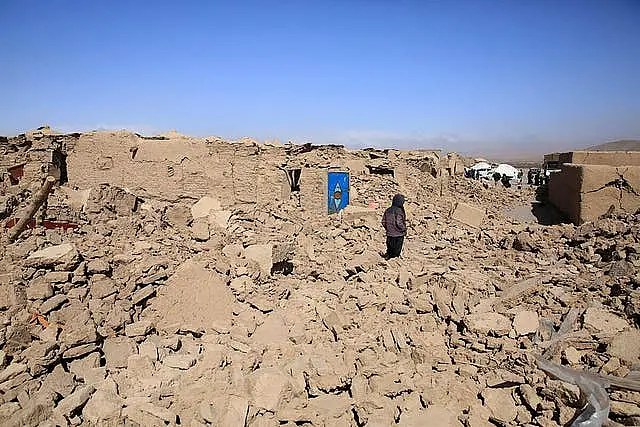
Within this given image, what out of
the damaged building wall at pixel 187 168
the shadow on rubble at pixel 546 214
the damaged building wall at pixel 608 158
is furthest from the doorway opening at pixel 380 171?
the damaged building wall at pixel 608 158

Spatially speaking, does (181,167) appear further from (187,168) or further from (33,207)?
(33,207)

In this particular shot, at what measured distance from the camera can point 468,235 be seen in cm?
916

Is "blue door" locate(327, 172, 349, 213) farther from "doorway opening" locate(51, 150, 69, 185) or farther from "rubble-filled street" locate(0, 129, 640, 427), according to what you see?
"doorway opening" locate(51, 150, 69, 185)

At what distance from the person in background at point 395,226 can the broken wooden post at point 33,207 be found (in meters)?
5.58

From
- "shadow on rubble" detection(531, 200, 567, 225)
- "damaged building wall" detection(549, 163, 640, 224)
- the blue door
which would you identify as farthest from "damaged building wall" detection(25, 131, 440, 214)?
"shadow on rubble" detection(531, 200, 567, 225)

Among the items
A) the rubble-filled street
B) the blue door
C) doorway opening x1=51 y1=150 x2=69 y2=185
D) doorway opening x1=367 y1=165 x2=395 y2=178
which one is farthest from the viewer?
doorway opening x1=367 y1=165 x2=395 y2=178

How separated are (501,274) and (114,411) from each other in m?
5.06

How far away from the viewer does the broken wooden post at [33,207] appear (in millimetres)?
6526

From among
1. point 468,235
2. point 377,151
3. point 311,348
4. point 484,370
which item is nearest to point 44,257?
point 311,348

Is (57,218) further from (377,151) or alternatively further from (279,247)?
(377,151)

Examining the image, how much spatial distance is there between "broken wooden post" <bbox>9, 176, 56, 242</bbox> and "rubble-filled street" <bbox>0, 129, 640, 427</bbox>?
0.11 m

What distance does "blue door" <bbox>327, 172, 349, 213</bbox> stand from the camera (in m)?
9.94

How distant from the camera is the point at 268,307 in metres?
5.93

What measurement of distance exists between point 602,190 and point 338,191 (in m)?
5.19
